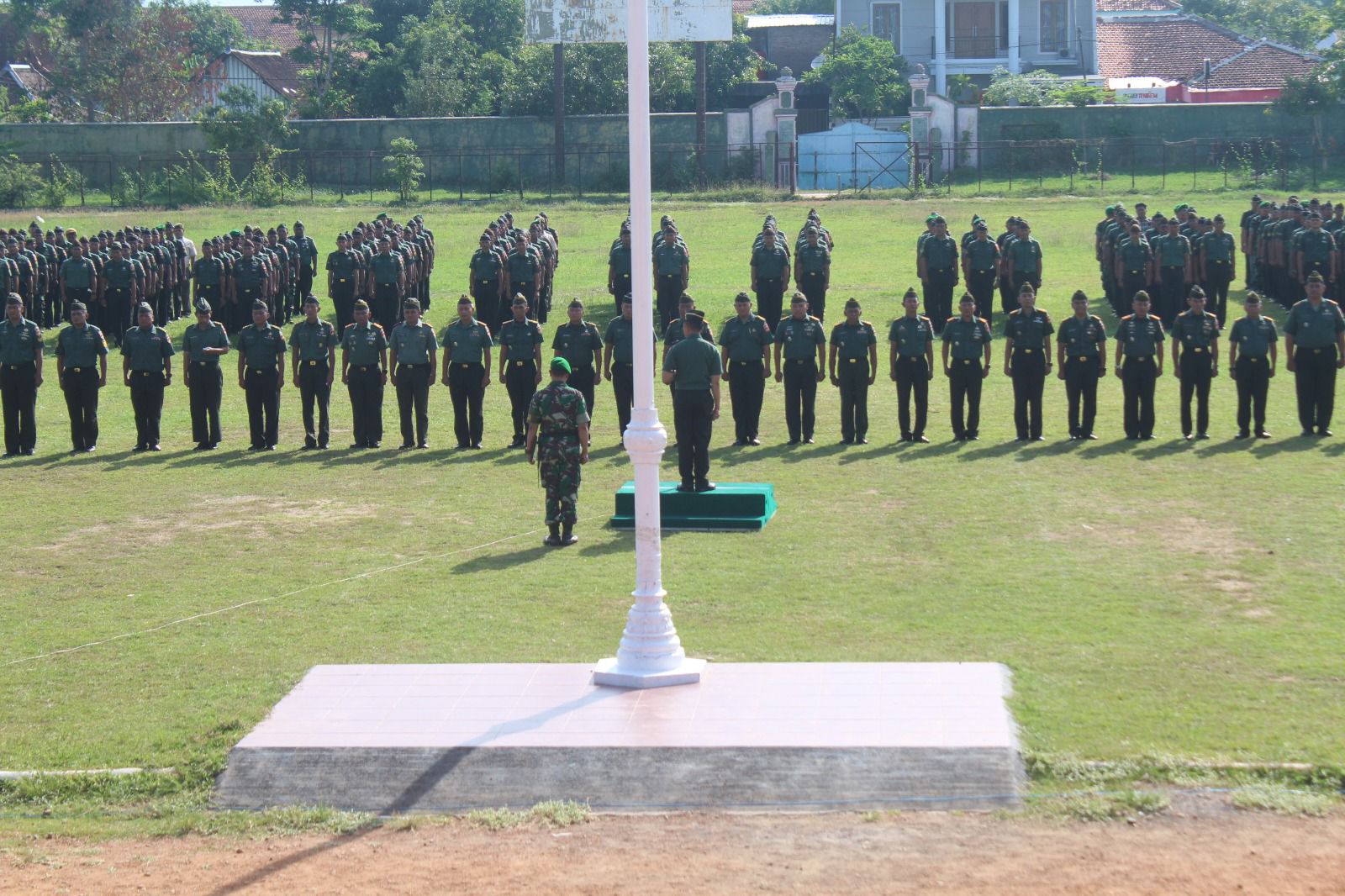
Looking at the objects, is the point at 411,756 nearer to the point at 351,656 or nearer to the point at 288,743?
the point at 288,743

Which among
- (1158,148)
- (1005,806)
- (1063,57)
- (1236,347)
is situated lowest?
(1005,806)

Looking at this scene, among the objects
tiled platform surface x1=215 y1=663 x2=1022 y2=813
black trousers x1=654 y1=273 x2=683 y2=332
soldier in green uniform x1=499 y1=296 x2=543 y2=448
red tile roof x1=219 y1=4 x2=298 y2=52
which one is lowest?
tiled platform surface x1=215 y1=663 x2=1022 y2=813

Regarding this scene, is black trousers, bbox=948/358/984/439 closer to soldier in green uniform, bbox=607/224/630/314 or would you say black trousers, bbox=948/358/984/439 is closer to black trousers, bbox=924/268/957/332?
black trousers, bbox=924/268/957/332

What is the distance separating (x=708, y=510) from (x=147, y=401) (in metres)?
7.01

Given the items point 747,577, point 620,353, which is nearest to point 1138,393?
point 620,353

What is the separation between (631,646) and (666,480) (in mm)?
5819

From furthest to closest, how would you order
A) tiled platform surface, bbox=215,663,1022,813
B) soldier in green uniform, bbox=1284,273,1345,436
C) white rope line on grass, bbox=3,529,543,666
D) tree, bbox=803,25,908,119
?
1. tree, bbox=803,25,908,119
2. soldier in green uniform, bbox=1284,273,1345,436
3. white rope line on grass, bbox=3,529,543,666
4. tiled platform surface, bbox=215,663,1022,813

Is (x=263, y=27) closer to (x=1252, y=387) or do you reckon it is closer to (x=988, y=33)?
(x=988, y=33)

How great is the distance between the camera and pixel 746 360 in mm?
16656

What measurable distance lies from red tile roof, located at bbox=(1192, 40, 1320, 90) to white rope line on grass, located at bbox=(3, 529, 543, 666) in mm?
55360

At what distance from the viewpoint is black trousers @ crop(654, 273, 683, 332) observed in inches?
936

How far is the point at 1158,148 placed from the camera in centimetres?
4816

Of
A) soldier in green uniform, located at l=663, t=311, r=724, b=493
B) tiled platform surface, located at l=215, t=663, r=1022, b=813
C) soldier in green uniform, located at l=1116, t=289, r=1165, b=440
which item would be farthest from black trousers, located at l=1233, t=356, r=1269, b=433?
tiled platform surface, located at l=215, t=663, r=1022, b=813

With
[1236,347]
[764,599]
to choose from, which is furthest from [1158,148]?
[764,599]
